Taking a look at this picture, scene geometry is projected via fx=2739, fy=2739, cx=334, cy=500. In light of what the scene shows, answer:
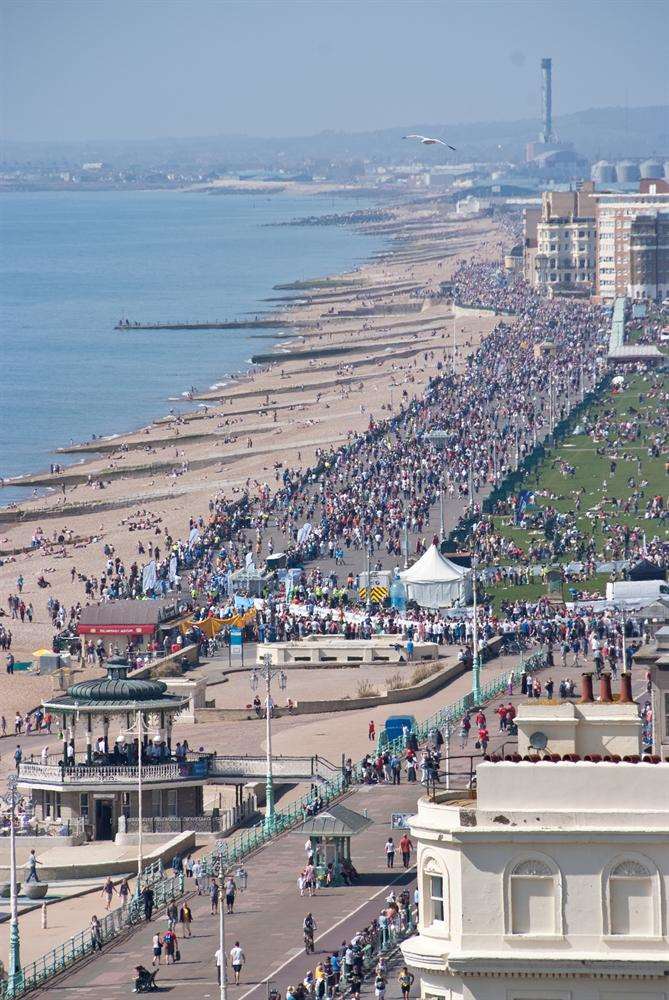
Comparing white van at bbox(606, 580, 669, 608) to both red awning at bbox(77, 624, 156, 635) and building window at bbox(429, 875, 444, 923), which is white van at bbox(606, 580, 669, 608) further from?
building window at bbox(429, 875, 444, 923)

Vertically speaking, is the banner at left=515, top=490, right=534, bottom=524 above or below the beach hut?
above

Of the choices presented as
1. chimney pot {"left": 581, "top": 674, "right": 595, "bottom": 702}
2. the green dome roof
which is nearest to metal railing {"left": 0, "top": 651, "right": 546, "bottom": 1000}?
the green dome roof

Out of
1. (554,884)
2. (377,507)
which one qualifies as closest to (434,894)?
(554,884)

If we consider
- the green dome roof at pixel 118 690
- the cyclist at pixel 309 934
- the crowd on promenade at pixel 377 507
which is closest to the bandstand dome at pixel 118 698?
the green dome roof at pixel 118 690

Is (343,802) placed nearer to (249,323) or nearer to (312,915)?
(312,915)

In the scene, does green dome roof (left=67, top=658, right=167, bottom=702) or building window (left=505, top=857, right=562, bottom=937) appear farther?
green dome roof (left=67, top=658, right=167, bottom=702)

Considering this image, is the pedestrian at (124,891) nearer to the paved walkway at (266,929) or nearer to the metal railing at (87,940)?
the metal railing at (87,940)
